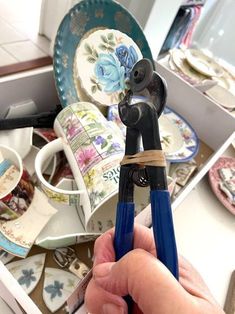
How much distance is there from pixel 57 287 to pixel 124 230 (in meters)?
0.13

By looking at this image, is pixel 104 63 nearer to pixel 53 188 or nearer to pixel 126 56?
pixel 126 56

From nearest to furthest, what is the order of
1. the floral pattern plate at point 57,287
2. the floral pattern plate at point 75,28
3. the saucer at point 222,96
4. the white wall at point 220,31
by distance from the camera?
the floral pattern plate at point 57,287
the floral pattern plate at point 75,28
the saucer at point 222,96
the white wall at point 220,31

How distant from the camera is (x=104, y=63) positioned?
44 cm

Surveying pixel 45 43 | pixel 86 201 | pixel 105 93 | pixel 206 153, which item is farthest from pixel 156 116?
pixel 45 43

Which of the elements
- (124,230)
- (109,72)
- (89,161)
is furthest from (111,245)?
(109,72)

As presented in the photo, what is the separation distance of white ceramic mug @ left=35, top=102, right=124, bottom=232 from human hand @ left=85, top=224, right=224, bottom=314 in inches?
2.8

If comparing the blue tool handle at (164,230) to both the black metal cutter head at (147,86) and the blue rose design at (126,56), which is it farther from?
the blue rose design at (126,56)

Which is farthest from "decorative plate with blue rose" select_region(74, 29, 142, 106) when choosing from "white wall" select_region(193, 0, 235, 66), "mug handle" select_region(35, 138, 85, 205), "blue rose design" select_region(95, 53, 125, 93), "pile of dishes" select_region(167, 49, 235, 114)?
"white wall" select_region(193, 0, 235, 66)

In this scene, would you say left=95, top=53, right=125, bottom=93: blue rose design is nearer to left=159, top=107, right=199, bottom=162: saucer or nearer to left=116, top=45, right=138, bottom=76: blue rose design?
left=116, top=45, right=138, bottom=76: blue rose design

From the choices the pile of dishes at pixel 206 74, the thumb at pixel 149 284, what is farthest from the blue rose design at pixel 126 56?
the thumb at pixel 149 284

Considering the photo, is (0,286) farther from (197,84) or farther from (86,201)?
(197,84)

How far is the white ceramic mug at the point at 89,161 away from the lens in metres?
0.31

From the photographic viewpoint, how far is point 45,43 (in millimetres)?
605

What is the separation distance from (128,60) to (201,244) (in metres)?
0.31
